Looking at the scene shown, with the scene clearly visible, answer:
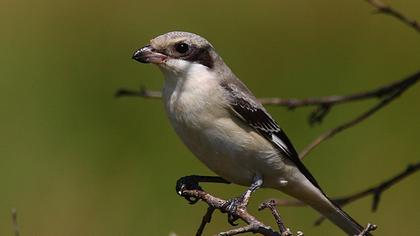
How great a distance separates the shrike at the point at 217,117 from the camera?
9.85 feet

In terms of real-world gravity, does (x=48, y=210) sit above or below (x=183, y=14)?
below

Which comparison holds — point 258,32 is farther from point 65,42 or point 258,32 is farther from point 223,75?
point 223,75

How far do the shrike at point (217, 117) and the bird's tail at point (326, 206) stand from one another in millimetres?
80

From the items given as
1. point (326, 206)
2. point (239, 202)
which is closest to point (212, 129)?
point (239, 202)

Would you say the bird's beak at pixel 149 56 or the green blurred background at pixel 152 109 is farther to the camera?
the green blurred background at pixel 152 109

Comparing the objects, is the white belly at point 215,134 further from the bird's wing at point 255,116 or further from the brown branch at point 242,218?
the brown branch at point 242,218

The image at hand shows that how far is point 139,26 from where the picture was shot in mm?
5961

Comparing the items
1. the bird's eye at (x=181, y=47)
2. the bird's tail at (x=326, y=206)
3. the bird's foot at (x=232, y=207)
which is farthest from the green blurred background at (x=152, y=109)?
the bird's foot at (x=232, y=207)

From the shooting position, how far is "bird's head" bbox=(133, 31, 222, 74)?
9.80ft

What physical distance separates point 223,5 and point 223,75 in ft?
9.73

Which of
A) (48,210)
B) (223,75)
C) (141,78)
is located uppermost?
(223,75)

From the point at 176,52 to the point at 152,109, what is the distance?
6.98 ft

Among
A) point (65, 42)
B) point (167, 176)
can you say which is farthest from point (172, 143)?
point (65, 42)

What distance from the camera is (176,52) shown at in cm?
304
